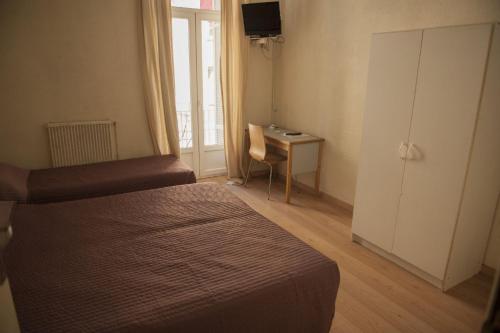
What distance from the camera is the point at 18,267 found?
5.33 feet

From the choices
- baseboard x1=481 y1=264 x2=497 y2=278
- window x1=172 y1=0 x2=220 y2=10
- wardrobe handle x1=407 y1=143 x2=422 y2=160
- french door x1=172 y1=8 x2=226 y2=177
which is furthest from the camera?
french door x1=172 y1=8 x2=226 y2=177

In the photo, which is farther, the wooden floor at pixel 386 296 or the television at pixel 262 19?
the television at pixel 262 19

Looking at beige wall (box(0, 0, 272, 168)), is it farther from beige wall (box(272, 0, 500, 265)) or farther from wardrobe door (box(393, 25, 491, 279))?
wardrobe door (box(393, 25, 491, 279))

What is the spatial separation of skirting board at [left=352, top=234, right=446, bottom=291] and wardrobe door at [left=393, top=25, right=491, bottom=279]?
6 cm

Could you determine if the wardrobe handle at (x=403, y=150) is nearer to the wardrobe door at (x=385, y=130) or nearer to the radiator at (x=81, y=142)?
the wardrobe door at (x=385, y=130)

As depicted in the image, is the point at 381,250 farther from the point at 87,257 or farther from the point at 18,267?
the point at 18,267

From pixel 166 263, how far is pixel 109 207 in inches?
36.1

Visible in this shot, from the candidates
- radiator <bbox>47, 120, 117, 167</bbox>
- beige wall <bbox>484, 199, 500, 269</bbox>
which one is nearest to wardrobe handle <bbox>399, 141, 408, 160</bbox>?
beige wall <bbox>484, 199, 500, 269</bbox>

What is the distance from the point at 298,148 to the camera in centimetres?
375

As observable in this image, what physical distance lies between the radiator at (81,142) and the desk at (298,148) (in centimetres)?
186

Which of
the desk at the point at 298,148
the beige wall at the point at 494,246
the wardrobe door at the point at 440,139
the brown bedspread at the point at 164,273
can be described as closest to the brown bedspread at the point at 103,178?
the brown bedspread at the point at 164,273

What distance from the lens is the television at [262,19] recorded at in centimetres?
395

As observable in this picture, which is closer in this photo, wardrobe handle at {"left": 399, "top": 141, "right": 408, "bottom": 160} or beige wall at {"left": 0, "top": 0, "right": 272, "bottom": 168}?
wardrobe handle at {"left": 399, "top": 141, "right": 408, "bottom": 160}

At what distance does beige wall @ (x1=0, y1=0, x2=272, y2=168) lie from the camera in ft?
10.4
